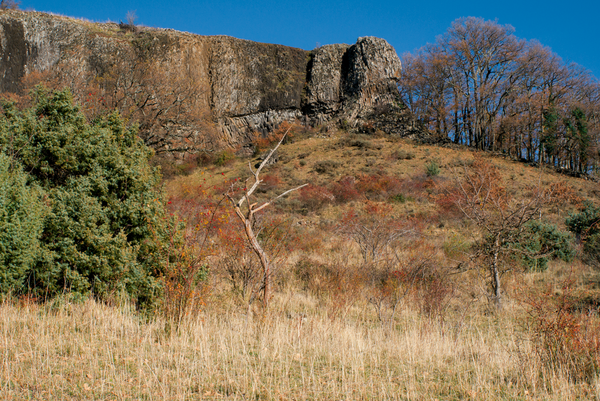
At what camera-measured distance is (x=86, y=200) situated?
5.18 meters

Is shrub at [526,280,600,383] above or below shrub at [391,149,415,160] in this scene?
below

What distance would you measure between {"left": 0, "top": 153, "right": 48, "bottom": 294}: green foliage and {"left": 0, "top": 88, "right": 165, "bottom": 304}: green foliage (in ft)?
0.28

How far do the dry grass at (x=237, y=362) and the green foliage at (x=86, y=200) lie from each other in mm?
464

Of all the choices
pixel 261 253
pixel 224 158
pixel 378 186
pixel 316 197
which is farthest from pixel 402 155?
pixel 261 253

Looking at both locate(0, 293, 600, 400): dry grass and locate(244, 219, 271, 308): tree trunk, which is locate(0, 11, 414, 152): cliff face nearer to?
locate(244, 219, 271, 308): tree trunk

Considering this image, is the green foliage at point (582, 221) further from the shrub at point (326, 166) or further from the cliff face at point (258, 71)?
the cliff face at point (258, 71)

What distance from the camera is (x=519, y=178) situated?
90.5 feet

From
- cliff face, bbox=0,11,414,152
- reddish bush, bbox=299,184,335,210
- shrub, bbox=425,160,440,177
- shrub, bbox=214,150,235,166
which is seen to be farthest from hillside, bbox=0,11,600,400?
cliff face, bbox=0,11,414,152

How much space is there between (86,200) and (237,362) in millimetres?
3256

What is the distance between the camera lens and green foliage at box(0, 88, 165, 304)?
5.00m

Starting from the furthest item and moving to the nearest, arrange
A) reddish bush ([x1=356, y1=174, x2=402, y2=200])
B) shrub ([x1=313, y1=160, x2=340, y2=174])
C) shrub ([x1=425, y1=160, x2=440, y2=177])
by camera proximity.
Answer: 1. shrub ([x1=313, y1=160, x2=340, y2=174])
2. shrub ([x1=425, y1=160, x2=440, y2=177])
3. reddish bush ([x1=356, y1=174, x2=402, y2=200])

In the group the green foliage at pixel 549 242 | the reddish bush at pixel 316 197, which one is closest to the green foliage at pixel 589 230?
the green foliage at pixel 549 242

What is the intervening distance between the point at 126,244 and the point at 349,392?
3962mm

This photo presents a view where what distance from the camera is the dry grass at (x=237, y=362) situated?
3.03m
